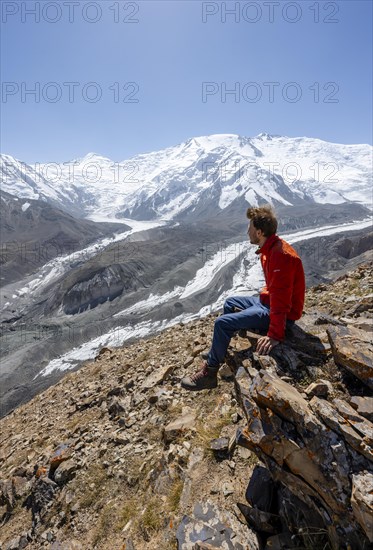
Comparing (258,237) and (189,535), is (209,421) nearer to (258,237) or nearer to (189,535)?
(189,535)

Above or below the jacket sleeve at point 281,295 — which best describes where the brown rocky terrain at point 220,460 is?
below

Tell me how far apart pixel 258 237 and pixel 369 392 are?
2897 mm

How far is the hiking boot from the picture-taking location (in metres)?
6.66

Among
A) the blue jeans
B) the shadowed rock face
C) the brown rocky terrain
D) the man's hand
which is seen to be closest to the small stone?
the brown rocky terrain

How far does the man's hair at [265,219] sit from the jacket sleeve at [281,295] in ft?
1.68

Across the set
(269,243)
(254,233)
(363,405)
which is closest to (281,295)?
(269,243)

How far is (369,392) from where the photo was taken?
178 inches

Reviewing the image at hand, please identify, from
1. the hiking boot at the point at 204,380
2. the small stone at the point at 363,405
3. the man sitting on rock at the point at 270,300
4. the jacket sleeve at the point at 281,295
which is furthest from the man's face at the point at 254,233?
the small stone at the point at 363,405

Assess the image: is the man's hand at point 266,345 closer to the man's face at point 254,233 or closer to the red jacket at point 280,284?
the red jacket at point 280,284

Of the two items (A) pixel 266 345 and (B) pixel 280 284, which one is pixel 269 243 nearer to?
(B) pixel 280 284

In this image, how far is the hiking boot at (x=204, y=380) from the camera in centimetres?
666

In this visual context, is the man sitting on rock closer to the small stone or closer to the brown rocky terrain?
the brown rocky terrain

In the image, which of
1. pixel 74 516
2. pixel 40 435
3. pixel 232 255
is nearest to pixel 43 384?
pixel 40 435

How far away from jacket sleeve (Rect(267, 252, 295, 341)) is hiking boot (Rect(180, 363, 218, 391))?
1732mm
